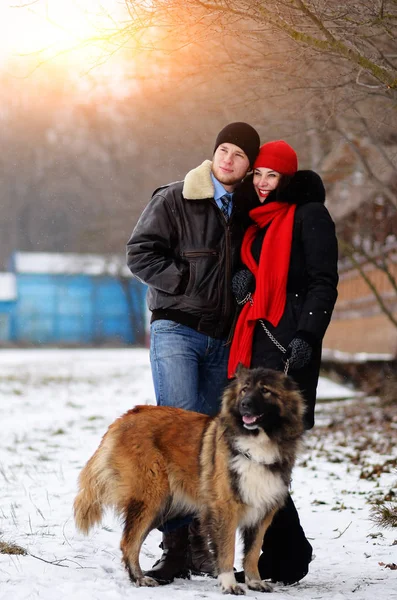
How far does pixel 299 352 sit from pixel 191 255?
953 millimetres

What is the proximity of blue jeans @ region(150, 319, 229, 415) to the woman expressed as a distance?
23 cm

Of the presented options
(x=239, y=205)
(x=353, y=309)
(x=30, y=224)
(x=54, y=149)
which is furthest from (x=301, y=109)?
(x=30, y=224)

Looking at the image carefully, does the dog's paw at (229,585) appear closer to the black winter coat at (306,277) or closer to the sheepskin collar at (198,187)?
the black winter coat at (306,277)

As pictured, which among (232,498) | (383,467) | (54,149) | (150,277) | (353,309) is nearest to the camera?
(232,498)

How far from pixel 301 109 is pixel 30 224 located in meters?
58.0

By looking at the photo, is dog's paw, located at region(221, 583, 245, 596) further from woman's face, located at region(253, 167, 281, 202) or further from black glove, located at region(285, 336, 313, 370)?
woman's face, located at region(253, 167, 281, 202)

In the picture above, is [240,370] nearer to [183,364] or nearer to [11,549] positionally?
[183,364]

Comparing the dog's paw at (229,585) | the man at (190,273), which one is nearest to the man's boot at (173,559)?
the man at (190,273)

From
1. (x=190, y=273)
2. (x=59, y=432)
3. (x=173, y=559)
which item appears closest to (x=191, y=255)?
(x=190, y=273)

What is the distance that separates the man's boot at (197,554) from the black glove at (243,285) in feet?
4.70

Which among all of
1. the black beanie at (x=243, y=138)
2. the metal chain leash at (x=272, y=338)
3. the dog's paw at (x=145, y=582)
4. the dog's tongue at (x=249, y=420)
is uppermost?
the black beanie at (x=243, y=138)

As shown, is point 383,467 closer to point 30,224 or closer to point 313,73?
point 313,73

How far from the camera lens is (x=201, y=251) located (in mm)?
4984

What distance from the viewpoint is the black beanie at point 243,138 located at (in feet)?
16.4
